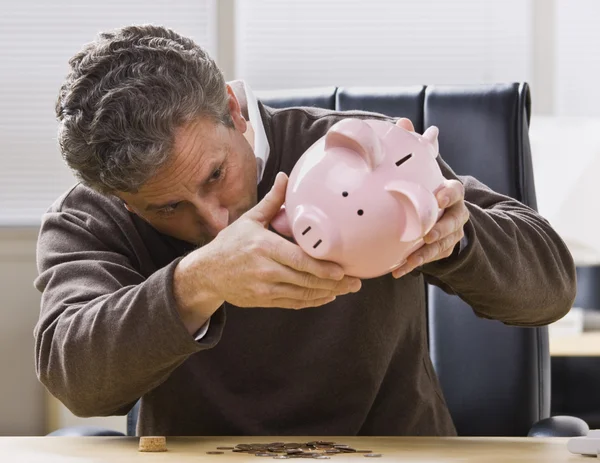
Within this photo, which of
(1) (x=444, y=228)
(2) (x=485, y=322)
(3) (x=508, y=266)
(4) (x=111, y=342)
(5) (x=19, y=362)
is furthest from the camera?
(5) (x=19, y=362)

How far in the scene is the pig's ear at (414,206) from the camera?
2.52 ft

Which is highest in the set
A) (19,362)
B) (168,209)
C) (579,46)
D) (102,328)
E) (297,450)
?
(579,46)

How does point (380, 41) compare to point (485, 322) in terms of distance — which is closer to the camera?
point (485, 322)

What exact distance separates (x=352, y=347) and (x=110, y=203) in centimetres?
39

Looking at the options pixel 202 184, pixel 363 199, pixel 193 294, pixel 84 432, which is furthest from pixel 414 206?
pixel 84 432

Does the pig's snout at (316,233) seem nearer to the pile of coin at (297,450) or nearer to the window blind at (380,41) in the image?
the pile of coin at (297,450)

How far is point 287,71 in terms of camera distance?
2846 millimetres

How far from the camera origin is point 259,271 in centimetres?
85

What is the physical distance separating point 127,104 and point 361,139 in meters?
0.34

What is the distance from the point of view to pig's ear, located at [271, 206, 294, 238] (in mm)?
846

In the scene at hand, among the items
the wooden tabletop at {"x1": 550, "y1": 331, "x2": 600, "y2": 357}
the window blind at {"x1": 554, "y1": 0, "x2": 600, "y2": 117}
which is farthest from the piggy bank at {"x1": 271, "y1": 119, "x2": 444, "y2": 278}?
the window blind at {"x1": 554, "y1": 0, "x2": 600, "y2": 117}

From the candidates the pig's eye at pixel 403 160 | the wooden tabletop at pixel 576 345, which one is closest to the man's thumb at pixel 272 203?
the pig's eye at pixel 403 160

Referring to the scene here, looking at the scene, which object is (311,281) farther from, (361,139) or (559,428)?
(559,428)

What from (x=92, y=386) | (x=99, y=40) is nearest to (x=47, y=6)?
(x=99, y=40)
